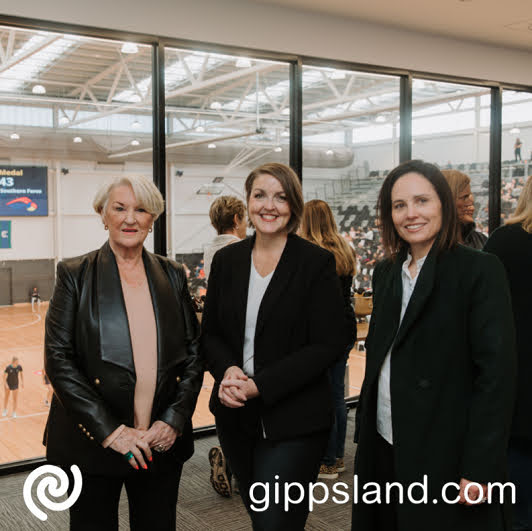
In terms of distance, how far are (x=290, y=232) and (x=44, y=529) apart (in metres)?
2.19

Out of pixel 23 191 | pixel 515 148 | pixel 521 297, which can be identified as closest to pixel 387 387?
pixel 521 297

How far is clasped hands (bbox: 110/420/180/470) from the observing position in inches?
72.4

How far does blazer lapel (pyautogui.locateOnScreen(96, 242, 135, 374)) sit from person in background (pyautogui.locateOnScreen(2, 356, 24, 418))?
242 cm

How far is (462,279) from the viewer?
67.2 inches

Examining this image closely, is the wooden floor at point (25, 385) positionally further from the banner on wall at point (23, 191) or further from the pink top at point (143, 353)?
the pink top at point (143, 353)

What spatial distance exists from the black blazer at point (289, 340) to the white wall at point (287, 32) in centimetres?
269

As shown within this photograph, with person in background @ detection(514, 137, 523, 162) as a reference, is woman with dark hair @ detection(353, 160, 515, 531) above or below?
below

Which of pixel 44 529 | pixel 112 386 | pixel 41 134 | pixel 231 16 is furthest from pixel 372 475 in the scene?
pixel 231 16

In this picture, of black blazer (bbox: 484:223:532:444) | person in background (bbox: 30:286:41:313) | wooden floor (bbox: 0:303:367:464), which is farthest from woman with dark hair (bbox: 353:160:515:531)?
person in background (bbox: 30:286:41:313)

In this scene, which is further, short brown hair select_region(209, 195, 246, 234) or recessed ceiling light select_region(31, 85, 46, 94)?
recessed ceiling light select_region(31, 85, 46, 94)

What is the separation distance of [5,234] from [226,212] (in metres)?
1.48

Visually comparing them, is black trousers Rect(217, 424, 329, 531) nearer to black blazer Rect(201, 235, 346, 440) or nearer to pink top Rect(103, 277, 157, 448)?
black blazer Rect(201, 235, 346, 440)

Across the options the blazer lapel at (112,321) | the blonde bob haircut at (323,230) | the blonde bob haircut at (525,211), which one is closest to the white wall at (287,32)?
the blonde bob haircut at (323,230)

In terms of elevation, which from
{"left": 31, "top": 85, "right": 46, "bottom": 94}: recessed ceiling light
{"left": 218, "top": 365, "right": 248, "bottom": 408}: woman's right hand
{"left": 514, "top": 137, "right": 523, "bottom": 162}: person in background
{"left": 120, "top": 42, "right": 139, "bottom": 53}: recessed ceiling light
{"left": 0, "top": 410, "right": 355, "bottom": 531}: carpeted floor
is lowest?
{"left": 0, "top": 410, "right": 355, "bottom": 531}: carpeted floor
